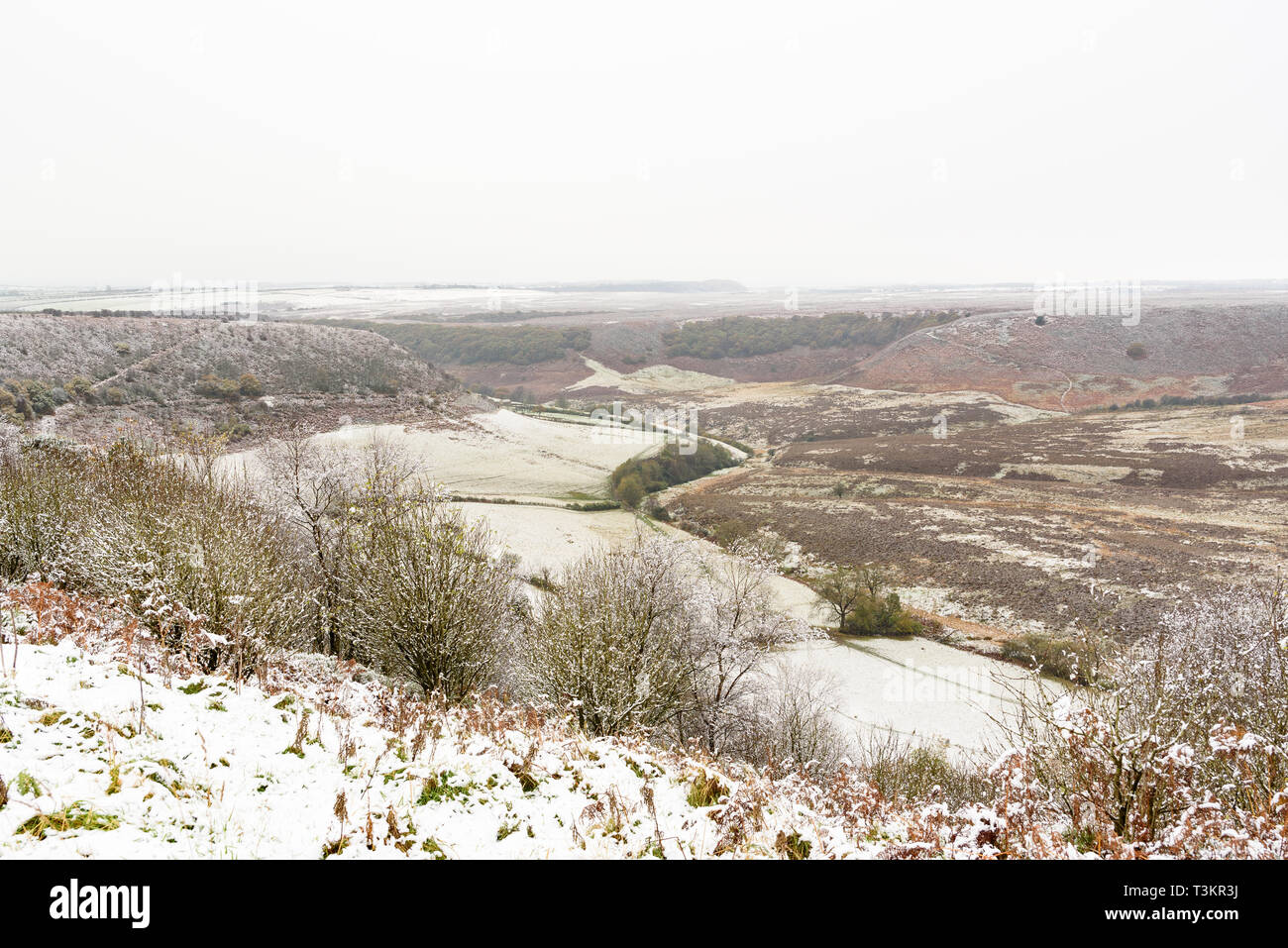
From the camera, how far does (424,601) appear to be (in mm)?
12625

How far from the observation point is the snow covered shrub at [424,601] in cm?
1260

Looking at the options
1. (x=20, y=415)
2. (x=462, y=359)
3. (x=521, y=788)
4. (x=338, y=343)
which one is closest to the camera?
(x=521, y=788)

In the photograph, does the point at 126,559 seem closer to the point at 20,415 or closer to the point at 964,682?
the point at 964,682

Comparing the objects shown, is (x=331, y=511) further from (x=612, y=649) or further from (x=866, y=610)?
(x=866, y=610)

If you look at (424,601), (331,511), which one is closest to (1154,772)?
(424,601)

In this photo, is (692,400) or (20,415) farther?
(692,400)

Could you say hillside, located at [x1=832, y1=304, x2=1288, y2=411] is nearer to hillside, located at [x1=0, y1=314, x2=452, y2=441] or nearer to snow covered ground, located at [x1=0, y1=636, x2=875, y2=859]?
hillside, located at [x1=0, y1=314, x2=452, y2=441]

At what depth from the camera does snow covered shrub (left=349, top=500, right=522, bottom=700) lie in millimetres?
12602

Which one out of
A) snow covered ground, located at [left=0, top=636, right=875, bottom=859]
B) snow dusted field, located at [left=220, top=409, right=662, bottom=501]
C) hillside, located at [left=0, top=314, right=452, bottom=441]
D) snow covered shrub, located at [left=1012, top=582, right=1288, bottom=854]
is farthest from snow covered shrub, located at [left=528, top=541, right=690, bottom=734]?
hillside, located at [left=0, top=314, right=452, bottom=441]

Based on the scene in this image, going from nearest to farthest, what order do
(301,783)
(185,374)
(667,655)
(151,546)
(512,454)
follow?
(301,783) < (151,546) < (667,655) < (185,374) < (512,454)
